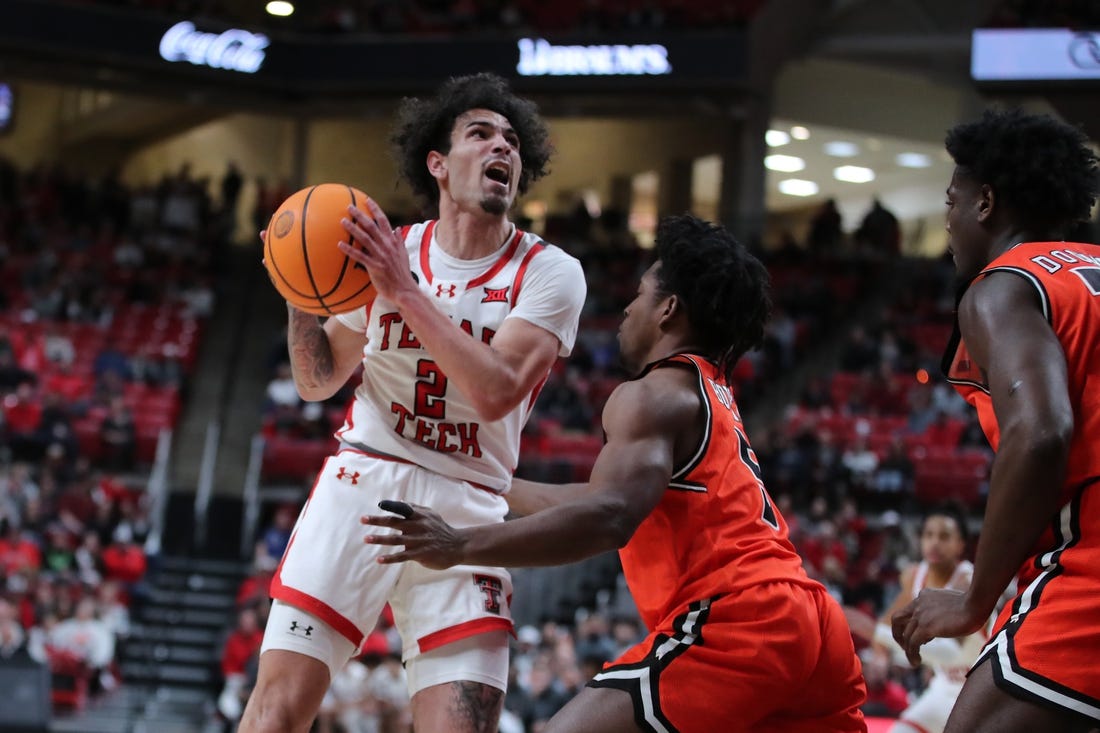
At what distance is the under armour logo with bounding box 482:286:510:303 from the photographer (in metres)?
4.27

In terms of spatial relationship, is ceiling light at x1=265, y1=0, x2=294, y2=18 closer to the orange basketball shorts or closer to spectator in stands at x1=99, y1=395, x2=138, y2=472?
spectator in stands at x1=99, y1=395, x2=138, y2=472

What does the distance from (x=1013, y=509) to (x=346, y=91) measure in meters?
20.8

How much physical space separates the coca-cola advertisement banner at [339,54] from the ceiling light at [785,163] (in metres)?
5.35

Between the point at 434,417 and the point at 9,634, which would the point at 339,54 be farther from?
the point at 434,417

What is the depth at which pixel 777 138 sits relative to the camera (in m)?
24.9

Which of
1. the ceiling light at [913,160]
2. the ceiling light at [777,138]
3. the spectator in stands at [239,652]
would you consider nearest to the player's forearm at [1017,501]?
the spectator in stands at [239,652]

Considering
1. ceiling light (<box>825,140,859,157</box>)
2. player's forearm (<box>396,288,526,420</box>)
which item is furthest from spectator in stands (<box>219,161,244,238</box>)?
player's forearm (<box>396,288,526,420</box>)

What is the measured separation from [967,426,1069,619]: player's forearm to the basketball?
6.21 feet

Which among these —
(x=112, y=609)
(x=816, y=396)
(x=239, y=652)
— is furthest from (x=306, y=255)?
(x=816, y=396)

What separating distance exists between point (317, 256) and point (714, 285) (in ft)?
3.70

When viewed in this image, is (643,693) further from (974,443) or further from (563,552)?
(974,443)

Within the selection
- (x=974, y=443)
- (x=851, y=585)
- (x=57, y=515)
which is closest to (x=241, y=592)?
(x=57, y=515)

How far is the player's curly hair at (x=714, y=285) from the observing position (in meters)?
3.79

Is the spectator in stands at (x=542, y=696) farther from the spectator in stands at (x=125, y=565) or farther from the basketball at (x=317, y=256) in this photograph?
the basketball at (x=317, y=256)
